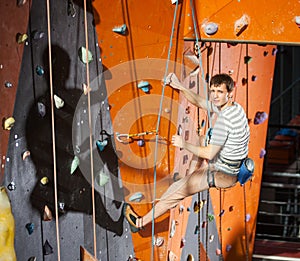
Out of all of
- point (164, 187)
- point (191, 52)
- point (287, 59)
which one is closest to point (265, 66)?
point (191, 52)

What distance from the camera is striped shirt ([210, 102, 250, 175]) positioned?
3.07 metres

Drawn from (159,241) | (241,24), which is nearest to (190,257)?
(159,241)

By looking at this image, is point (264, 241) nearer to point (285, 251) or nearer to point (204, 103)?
point (285, 251)

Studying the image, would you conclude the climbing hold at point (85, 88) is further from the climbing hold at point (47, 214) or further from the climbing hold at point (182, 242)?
the climbing hold at point (182, 242)

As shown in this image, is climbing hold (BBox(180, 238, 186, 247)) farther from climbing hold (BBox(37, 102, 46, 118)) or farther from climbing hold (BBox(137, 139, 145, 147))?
climbing hold (BBox(37, 102, 46, 118))

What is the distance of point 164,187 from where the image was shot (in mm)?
3098

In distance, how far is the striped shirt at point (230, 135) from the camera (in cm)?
307

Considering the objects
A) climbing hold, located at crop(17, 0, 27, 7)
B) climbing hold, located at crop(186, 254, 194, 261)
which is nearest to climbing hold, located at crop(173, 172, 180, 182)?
climbing hold, located at crop(186, 254, 194, 261)

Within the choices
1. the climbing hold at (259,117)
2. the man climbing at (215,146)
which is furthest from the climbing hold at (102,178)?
the climbing hold at (259,117)

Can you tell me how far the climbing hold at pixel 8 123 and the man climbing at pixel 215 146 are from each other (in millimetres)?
817

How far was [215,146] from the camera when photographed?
3.05 m

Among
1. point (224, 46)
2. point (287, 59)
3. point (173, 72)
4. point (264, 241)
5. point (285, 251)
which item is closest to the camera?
point (173, 72)

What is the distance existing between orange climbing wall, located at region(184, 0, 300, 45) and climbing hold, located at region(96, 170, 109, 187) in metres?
0.68

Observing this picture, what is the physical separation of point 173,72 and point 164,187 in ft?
1.53
